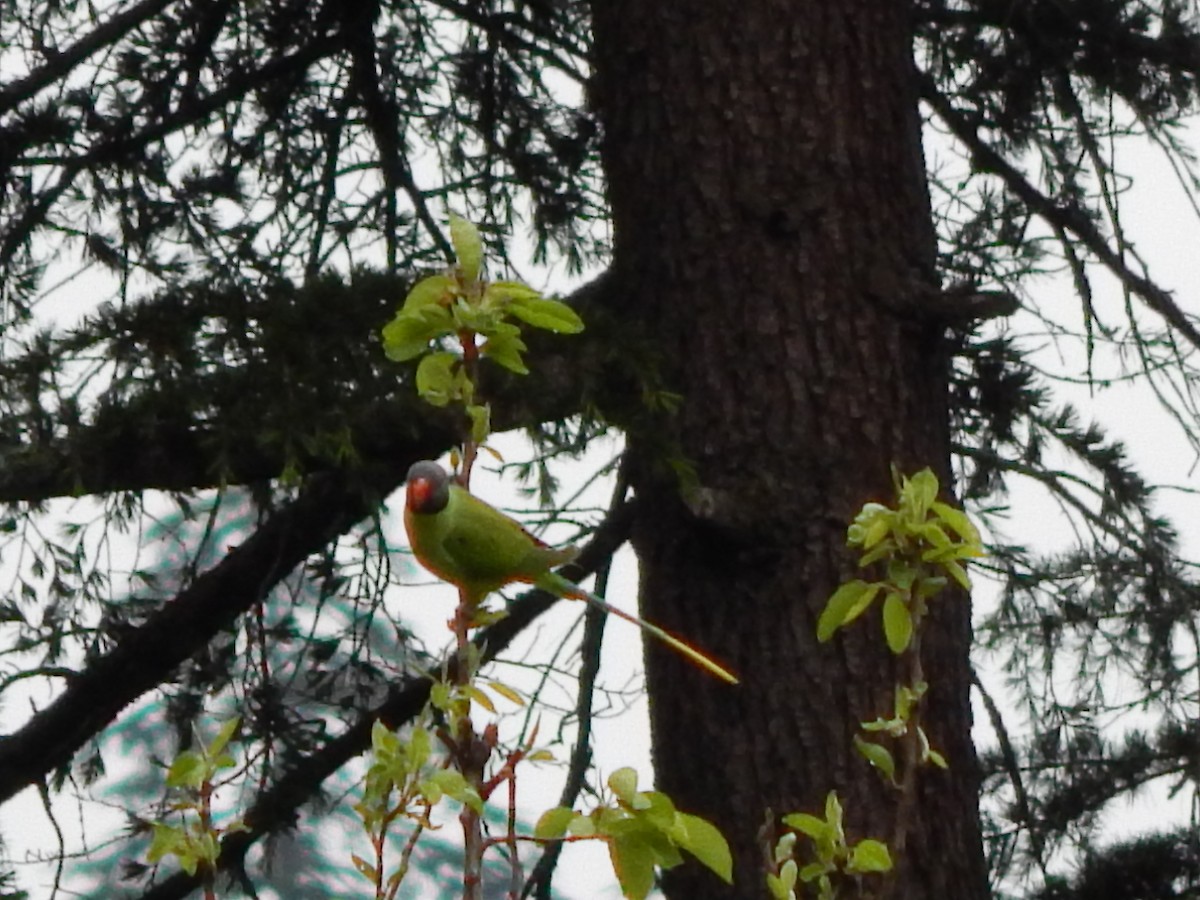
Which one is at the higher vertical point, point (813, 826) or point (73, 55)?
point (73, 55)

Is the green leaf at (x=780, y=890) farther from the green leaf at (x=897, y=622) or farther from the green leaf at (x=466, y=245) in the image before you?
the green leaf at (x=466, y=245)

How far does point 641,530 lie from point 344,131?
117cm

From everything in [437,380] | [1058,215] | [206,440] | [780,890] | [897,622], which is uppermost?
[1058,215]

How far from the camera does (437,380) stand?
812 mm

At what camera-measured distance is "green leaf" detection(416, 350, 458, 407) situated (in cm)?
81

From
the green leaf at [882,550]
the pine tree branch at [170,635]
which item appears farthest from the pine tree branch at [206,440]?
the green leaf at [882,550]

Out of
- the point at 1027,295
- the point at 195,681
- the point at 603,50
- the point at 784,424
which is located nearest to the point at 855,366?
the point at 784,424

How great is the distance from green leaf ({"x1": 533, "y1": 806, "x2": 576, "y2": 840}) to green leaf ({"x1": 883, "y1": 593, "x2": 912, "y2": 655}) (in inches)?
7.5

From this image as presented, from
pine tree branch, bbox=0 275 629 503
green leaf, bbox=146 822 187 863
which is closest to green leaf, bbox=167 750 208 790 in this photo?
green leaf, bbox=146 822 187 863

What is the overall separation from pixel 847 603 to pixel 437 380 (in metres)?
0.25

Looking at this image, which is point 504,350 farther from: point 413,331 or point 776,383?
point 776,383

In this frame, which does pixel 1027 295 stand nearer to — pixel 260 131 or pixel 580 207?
pixel 580 207

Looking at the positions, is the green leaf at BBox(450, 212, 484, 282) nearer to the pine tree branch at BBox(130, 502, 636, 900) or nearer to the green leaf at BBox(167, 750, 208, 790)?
the green leaf at BBox(167, 750, 208, 790)

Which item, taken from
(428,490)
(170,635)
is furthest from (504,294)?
(170,635)
